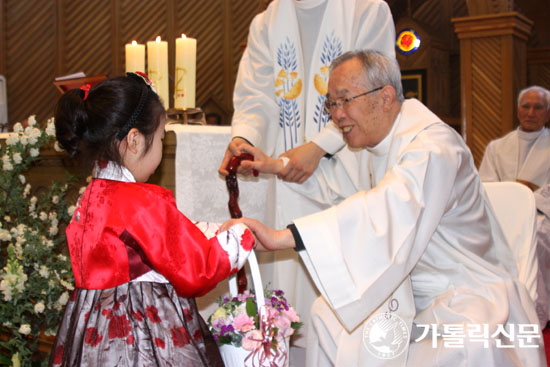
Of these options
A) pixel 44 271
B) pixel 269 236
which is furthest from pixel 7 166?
pixel 269 236

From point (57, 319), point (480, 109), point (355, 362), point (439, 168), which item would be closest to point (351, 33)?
point (439, 168)

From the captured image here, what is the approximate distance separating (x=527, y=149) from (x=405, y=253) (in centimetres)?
490

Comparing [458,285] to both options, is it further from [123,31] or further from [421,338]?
[123,31]

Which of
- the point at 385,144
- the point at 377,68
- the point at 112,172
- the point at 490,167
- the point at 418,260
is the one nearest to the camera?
the point at 112,172

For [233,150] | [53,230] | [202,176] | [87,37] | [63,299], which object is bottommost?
[63,299]

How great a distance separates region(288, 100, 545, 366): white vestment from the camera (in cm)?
208

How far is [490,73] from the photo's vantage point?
8.08 metres

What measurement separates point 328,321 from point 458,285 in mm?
512

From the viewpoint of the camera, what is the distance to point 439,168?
7.16ft

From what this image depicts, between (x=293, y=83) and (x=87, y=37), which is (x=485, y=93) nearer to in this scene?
(x=293, y=83)

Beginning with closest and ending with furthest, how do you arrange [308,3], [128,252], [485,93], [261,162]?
[128,252] < [261,162] < [308,3] < [485,93]

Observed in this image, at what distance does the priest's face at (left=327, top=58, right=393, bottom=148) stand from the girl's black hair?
766 millimetres

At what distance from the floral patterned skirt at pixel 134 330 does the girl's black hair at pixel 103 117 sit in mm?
443

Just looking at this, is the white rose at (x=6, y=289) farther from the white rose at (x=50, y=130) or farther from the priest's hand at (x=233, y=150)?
the priest's hand at (x=233, y=150)
